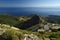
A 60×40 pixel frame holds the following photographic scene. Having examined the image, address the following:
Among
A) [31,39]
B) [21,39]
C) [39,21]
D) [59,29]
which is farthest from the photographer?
[39,21]

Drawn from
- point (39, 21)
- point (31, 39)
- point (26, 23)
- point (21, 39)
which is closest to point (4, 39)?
point (21, 39)

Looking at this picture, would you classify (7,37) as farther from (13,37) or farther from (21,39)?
(21,39)

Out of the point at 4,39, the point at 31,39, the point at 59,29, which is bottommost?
the point at 59,29

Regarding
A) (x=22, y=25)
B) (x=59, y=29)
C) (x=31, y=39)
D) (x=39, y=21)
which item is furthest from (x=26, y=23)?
(x=31, y=39)

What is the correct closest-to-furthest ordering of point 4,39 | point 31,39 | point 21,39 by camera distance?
point 4,39 → point 21,39 → point 31,39

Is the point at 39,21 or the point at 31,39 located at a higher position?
the point at 31,39

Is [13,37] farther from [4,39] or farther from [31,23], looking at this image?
[31,23]

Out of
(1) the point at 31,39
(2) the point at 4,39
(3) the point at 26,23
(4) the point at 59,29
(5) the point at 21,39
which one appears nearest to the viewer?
(2) the point at 4,39

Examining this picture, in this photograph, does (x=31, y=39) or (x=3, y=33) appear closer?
(x=3, y=33)

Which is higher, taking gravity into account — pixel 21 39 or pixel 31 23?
pixel 21 39
